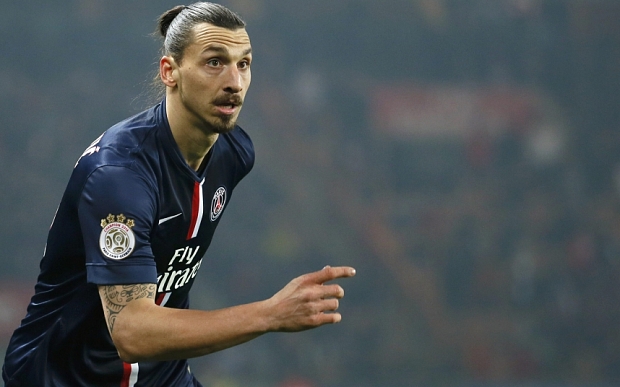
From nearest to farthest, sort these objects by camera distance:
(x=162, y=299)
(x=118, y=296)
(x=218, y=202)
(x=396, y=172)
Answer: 1. (x=118, y=296)
2. (x=162, y=299)
3. (x=218, y=202)
4. (x=396, y=172)

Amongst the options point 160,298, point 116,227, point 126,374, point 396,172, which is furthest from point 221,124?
point 396,172

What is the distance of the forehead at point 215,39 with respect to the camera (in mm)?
2453

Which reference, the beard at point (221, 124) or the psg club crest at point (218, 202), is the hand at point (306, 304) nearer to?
the beard at point (221, 124)

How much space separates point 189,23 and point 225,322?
39.8 inches

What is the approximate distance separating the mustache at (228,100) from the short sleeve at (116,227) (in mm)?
378

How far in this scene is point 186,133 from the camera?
2482mm

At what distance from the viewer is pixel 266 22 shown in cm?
715

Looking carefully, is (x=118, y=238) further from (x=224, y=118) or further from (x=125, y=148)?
(x=224, y=118)

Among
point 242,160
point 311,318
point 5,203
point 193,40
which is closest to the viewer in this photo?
point 311,318

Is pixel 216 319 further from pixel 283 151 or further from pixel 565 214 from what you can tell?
pixel 565 214

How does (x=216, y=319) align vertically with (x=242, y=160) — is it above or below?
below

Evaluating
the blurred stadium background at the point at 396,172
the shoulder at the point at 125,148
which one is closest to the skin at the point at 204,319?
the shoulder at the point at 125,148

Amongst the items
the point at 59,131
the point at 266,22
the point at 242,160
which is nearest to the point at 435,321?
the point at 266,22

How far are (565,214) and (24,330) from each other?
18.4ft
